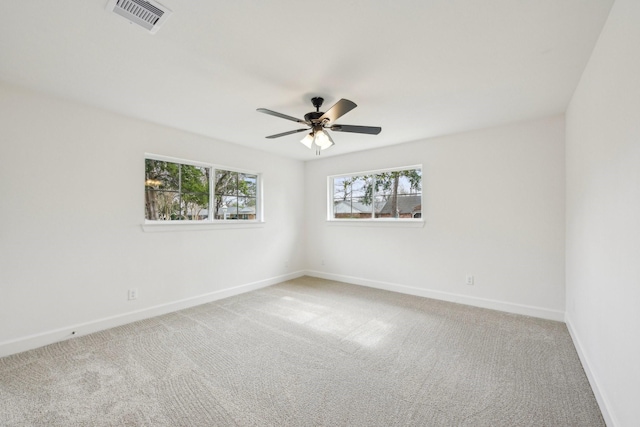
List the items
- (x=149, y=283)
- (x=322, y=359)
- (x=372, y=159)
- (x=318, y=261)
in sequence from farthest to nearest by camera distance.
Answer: (x=318, y=261) < (x=372, y=159) < (x=149, y=283) < (x=322, y=359)

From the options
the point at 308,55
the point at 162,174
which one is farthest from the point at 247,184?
the point at 308,55

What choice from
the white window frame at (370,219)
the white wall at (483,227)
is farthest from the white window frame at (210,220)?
the white wall at (483,227)

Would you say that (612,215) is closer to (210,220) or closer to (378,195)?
(378,195)

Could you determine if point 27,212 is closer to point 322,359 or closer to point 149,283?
point 149,283

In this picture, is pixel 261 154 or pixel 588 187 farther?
pixel 261 154

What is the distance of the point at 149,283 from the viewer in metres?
3.41

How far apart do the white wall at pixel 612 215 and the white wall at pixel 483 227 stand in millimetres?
843

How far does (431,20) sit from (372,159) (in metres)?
3.14

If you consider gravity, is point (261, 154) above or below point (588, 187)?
above

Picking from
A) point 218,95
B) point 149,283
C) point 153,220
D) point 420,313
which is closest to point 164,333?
point 149,283

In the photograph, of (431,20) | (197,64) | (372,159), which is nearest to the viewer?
(431,20)

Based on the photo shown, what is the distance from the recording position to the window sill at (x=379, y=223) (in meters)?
4.29

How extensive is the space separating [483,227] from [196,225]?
3.92m

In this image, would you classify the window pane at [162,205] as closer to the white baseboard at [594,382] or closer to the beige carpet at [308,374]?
the beige carpet at [308,374]
